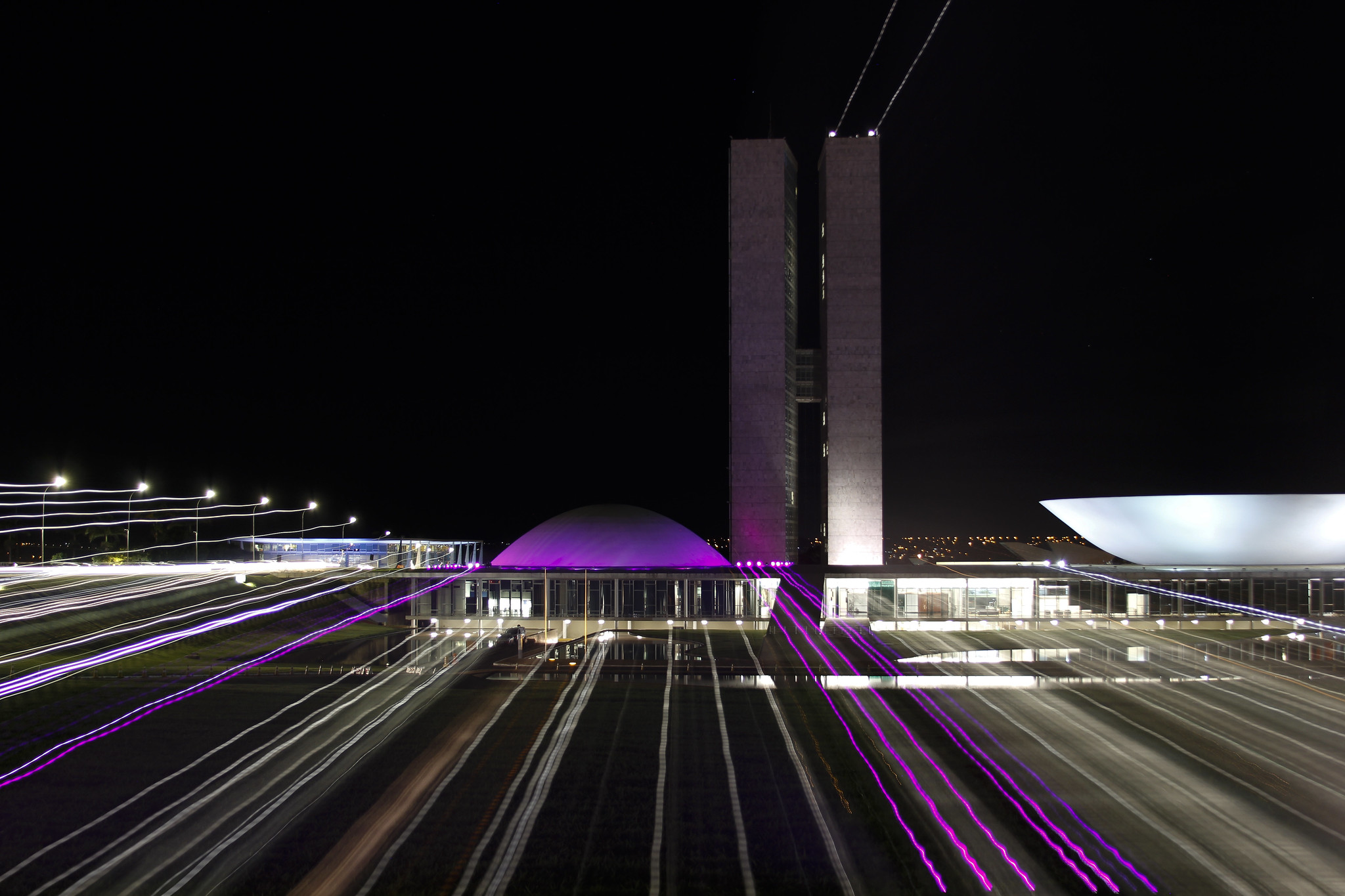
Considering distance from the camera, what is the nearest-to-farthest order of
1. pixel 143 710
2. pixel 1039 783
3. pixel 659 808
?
pixel 659 808 < pixel 1039 783 < pixel 143 710

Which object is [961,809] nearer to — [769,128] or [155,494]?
[769,128]

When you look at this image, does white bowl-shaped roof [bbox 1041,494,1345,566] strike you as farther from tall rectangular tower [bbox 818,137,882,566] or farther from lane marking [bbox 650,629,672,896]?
lane marking [bbox 650,629,672,896]

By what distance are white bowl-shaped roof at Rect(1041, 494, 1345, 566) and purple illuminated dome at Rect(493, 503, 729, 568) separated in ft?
50.7

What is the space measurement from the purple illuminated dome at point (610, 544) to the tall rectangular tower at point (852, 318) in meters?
10.4

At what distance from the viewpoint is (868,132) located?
150 ft

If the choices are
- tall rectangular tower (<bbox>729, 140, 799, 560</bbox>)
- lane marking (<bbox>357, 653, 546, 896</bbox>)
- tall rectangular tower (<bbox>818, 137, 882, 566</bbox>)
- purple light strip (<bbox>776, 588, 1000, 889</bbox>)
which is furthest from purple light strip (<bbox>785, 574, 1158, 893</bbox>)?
tall rectangular tower (<bbox>818, 137, 882, 566</bbox>)

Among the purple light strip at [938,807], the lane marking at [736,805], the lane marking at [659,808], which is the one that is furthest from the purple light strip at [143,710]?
the purple light strip at [938,807]

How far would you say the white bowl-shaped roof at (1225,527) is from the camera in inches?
1102

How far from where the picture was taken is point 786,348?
46.1m

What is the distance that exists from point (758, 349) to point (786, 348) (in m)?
1.83

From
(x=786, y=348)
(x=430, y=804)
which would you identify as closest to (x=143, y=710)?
(x=430, y=804)

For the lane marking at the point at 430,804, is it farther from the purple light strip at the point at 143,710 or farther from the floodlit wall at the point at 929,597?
the floodlit wall at the point at 929,597

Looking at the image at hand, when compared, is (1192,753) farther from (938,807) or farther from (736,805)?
(736,805)

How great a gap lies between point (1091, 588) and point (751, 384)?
20789 mm
